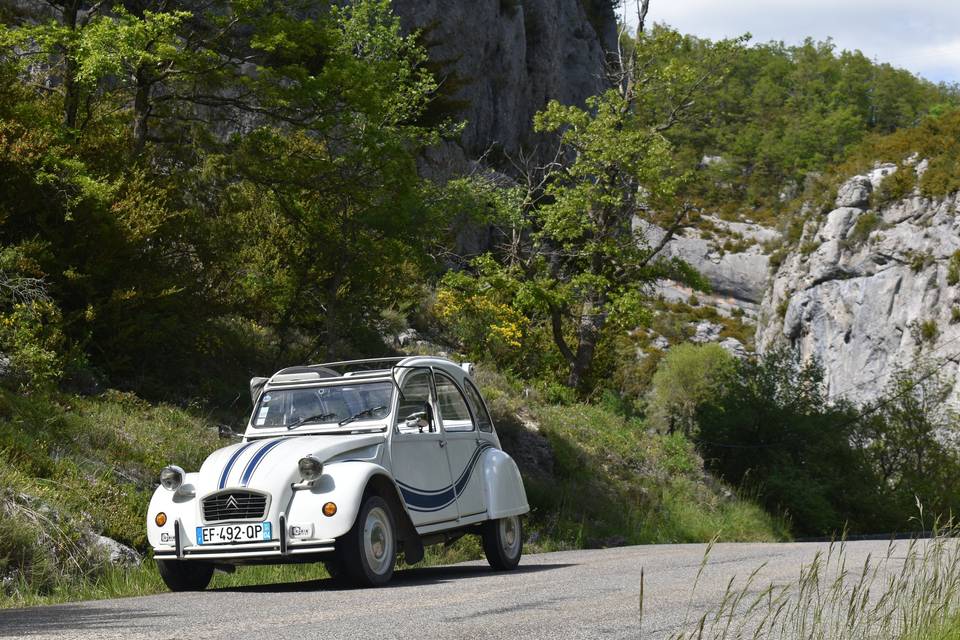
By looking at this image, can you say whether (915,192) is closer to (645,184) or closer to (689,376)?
(689,376)

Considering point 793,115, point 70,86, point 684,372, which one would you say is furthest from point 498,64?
point 793,115

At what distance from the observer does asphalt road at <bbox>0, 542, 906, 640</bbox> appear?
585 cm

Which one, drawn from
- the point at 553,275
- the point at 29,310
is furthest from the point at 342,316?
the point at 553,275

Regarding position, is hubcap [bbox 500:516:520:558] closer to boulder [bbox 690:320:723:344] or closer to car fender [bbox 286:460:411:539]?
car fender [bbox 286:460:411:539]

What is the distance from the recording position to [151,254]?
1739 cm

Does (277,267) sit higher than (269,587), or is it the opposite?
(277,267)

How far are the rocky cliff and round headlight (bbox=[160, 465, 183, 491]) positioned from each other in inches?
1154

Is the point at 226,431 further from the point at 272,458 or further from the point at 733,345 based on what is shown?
the point at 733,345

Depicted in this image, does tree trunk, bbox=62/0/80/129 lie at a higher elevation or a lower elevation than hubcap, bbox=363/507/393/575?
higher

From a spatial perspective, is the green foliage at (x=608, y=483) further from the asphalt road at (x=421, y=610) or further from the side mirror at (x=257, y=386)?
the asphalt road at (x=421, y=610)

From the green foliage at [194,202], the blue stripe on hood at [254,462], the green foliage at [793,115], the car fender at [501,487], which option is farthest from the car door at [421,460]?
the green foliage at [793,115]

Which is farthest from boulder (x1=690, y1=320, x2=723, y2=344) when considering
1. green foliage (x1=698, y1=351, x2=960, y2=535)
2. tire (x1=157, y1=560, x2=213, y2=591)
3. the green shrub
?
tire (x1=157, y1=560, x2=213, y2=591)

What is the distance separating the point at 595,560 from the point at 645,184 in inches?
834

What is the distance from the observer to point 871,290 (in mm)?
59469
